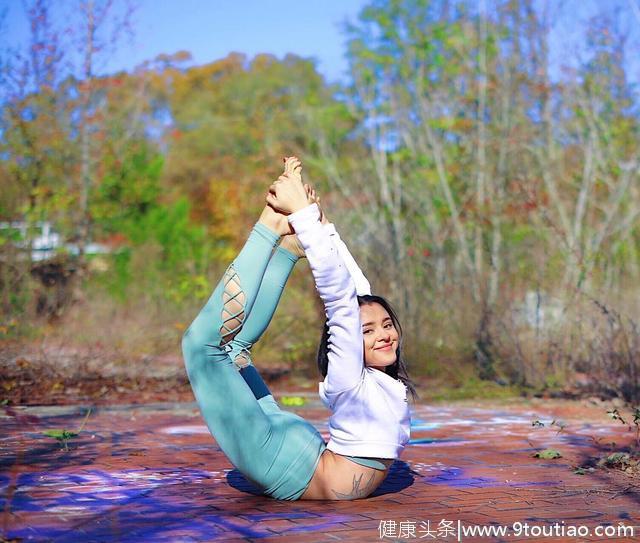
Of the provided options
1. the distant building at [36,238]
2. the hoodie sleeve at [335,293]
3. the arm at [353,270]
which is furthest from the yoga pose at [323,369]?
the distant building at [36,238]

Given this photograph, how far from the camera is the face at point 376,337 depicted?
3945 millimetres

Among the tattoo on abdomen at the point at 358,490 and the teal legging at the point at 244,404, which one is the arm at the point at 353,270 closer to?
the teal legging at the point at 244,404

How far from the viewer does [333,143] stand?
2077 cm

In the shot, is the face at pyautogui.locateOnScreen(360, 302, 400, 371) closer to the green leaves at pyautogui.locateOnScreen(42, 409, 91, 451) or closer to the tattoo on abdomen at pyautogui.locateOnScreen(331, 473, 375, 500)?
the tattoo on abdomen at pyautogui.locateOnScreen(331, 473, 375, 500)

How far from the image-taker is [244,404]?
3756 millimetres

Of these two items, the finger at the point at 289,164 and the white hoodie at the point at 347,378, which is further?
the finger at the point at 289,164

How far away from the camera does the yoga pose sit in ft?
11.8

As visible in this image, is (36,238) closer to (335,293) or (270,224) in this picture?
(270,224)

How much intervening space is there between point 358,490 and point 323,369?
54cm

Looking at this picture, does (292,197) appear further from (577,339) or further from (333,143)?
(333,143)

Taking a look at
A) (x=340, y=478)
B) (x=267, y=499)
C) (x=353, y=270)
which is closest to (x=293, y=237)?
(x=353, y=270)

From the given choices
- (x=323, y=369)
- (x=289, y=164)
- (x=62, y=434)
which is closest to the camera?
(x=289, y=164)

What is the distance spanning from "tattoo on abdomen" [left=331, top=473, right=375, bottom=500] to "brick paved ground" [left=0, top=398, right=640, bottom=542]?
0.14 ft

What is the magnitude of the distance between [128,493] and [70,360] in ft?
17.0
